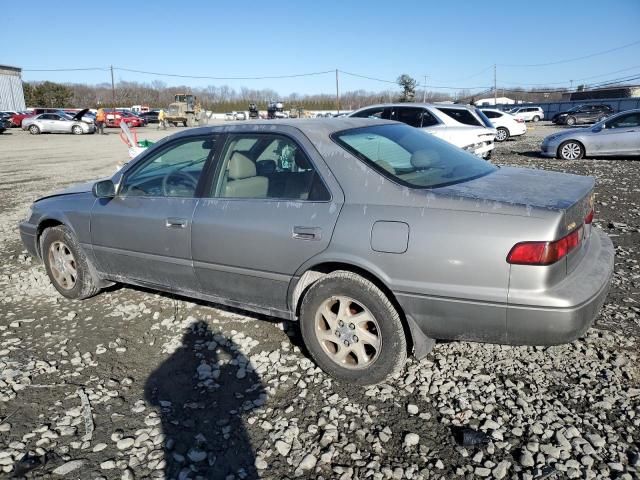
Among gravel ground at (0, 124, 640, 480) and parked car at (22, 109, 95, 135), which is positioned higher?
parked car at (22, 109, 95, 135)

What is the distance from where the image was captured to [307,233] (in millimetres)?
2945

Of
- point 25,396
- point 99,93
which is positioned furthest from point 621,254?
point 99,93

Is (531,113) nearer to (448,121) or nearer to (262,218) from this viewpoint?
(448,121)

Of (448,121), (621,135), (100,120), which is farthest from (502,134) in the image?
(100,120)

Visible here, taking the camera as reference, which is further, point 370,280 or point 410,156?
point 410,156

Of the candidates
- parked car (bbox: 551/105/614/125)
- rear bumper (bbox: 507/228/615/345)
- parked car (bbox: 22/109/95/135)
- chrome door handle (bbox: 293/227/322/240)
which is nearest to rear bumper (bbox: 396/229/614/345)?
rear bumper (bbox: 507/228/615/345)

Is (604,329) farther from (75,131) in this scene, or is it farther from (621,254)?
(75,131)

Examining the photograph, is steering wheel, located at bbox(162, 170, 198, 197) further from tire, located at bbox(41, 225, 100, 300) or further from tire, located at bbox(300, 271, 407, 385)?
tire, located at bbox(300, 271, 407, 385)

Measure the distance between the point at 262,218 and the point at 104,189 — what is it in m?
1.64

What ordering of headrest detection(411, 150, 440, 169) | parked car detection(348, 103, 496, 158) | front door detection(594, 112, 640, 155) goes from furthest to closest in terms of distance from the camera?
front door detection(594, 112, 640, 155)
parked car detection(348, 103, 496, 158)
headrest detection(411, 150, 440, 169)

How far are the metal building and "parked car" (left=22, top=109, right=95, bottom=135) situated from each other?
23.3 meters

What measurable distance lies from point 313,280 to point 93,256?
7.41ft

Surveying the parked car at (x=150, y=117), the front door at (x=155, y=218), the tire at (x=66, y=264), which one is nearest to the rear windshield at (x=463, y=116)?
the front door at (x=155, y=218)

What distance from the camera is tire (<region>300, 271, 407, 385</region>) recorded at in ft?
9.14
